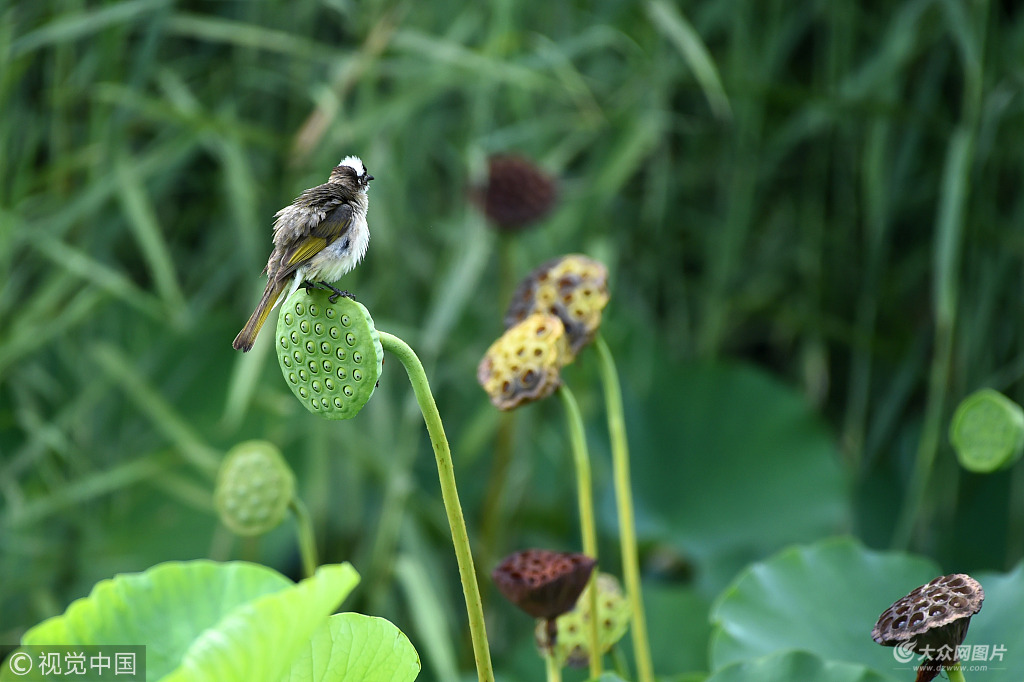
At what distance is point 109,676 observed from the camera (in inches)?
20.7

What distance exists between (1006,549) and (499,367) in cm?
101

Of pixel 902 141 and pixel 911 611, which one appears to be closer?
pixel 911 611

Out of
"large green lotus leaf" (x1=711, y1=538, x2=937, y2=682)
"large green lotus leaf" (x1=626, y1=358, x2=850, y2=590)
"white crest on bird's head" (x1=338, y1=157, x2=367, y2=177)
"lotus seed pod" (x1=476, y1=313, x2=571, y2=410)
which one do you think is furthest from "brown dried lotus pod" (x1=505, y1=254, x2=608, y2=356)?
"large green lotus leaf" (x1=626, y1=358, x2=850, y2=590)

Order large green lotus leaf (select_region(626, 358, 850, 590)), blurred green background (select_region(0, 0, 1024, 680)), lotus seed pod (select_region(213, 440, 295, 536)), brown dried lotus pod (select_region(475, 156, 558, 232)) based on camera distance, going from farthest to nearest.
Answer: large green lotus leaf (select_region(626, 358, 850, 590)) < blurred green background (select_region(0, 0, 1024, 680)) < brown dried lotus pod (select_region(475, 156, 558, 232)) < lotus seed pod (select_region(213, 440, 295, 536))

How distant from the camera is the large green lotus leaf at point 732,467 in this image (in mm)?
1240

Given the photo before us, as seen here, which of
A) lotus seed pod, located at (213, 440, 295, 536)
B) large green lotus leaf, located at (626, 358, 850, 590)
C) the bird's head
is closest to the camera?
the bird's head

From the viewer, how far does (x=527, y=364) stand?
47 cm

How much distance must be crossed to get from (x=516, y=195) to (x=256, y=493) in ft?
1.50

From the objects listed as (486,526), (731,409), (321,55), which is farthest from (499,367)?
(731,409)

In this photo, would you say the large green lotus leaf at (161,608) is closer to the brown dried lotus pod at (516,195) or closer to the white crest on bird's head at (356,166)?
the white crest on bird's head at (356,166)

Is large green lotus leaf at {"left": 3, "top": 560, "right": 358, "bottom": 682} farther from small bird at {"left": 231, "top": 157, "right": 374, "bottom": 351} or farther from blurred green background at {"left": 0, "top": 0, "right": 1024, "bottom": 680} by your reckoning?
blurred green background at {"left": 0, "top": 0, "right": 1024, "bottom": 680}

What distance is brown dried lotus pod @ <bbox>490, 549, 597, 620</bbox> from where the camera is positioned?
44cm

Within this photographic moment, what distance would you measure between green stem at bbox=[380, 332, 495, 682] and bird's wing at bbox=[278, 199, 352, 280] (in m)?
0.07

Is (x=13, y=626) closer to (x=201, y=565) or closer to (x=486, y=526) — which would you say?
(x=486, y=526)
